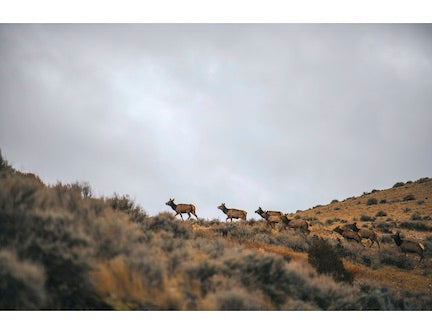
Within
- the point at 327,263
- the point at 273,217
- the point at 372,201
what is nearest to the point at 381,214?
the point at 372,201

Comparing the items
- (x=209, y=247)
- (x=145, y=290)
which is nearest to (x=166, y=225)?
(x=209, y=247)

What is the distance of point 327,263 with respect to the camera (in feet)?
33.1

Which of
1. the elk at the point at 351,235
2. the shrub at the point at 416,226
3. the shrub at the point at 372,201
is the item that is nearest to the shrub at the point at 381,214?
the shrub at the point at 416,226

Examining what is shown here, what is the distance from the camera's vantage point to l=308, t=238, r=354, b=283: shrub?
9648mm

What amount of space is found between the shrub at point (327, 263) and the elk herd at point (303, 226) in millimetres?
7628

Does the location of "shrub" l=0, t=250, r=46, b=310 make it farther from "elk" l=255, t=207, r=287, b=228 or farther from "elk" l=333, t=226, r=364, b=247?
"elk" l=333, t=226, r=364, b=247

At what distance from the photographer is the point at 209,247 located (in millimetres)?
7832

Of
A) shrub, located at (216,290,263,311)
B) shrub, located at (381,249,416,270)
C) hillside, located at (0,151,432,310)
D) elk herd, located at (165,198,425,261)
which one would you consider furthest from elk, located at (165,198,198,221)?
shrub, located at (216,290,263,311)

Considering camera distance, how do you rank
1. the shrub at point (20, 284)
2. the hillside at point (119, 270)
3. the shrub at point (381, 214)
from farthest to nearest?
the shrub at point (381, 214), the hillside at point (119, 270), the shrub at point (20, 284)

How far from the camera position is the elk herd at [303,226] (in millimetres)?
15868

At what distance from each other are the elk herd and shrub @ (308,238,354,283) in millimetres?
7628

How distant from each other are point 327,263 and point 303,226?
9.95 m

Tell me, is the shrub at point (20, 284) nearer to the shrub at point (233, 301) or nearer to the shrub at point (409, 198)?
the shrub at point (233, 301)

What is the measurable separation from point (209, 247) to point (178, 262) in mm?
1652
